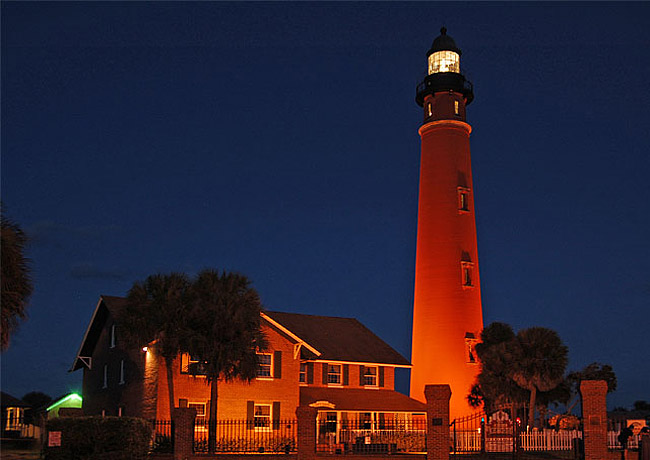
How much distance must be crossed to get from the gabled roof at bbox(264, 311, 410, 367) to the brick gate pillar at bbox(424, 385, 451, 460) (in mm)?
18133

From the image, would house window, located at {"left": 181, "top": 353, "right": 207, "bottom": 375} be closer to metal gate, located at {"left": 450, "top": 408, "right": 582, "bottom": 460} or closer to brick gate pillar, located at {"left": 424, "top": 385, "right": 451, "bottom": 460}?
metal gate, located at {"left": 450, "top": 408, "right": 582, "bottom": 460}

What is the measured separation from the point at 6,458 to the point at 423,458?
610 inches

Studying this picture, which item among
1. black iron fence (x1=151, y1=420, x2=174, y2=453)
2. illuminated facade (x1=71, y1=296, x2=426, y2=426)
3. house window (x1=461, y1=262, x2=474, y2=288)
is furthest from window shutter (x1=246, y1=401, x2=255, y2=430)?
house window (x1=461, y1=262, x2=474, y2=288)

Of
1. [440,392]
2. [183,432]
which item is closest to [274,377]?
[183,432]

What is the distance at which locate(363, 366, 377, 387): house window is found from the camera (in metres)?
48.3

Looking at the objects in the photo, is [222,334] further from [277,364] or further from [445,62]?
[445,62]

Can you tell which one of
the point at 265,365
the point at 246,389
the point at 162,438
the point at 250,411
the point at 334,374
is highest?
the point at 265,365

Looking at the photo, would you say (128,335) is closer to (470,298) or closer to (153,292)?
(153,292)

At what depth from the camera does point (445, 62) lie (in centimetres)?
5366

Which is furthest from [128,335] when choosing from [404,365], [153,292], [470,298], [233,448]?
[470,298]

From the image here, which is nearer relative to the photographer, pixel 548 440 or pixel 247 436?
pixel 548 440

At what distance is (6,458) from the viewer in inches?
1188

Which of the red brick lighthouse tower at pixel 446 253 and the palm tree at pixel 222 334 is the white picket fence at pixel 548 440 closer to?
the red brick lighthouse tower at pixel 446 253

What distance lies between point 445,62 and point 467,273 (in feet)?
45.8
